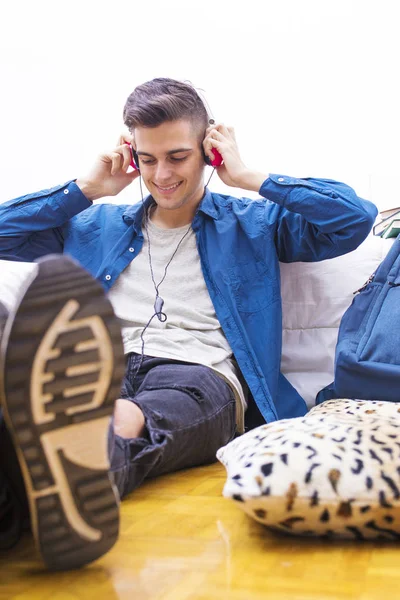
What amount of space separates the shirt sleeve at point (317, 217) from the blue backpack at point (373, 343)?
102 millimetres

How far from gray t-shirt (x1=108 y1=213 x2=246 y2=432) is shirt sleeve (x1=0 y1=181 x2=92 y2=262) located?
0.20m

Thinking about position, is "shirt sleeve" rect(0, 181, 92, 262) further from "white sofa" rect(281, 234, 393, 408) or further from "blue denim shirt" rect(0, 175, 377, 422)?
"white sofa" rect(281, 234, 393, 408)

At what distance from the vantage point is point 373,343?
52.2 inches

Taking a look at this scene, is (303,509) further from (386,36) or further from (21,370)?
(386,36)

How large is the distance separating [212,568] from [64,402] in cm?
26

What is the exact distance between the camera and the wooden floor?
2.16ft

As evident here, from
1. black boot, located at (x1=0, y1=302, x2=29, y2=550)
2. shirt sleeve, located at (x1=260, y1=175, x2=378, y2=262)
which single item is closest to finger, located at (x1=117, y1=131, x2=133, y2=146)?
shirt sleeve, located at (x1=260, y1=175, x2=378, y2=262)

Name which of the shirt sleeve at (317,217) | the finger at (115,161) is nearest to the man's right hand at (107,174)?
the finger at (115,161)

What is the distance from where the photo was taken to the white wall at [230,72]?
2143 mm

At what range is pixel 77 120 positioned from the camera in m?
2.18

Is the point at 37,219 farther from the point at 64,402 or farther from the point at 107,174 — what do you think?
the point at 64,402

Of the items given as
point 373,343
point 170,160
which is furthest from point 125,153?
point 373,343

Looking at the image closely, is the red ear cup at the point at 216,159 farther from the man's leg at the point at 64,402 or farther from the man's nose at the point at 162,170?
the man's leg at the point at 64,402

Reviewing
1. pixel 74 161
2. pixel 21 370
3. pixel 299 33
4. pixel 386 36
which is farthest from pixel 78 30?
pixel 21 370
